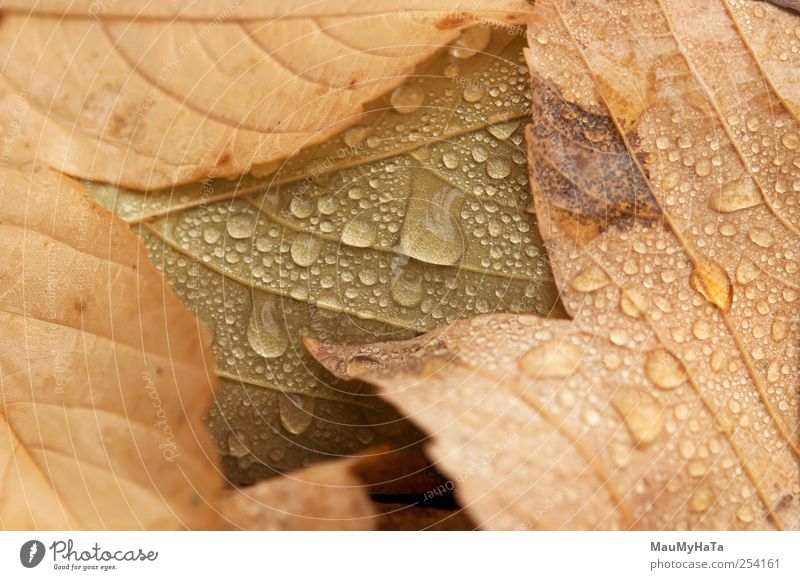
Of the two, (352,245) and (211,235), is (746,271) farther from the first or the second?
(211,235)

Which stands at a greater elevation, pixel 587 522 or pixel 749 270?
pixel 749 270

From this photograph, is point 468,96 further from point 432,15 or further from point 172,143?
point 172,143

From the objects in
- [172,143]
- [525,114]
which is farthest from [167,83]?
[525,114]

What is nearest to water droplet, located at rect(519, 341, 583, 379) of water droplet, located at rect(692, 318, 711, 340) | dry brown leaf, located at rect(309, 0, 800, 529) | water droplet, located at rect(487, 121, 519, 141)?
dry brown leaf, located at rect(309, 0, 800, 529)

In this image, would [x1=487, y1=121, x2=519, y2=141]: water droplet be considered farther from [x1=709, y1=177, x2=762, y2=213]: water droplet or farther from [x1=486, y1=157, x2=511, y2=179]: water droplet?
[x1=709, y1=177, x2=762, y2=213]: water droplet

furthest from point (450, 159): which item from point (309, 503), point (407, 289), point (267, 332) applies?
point (309, 503)
